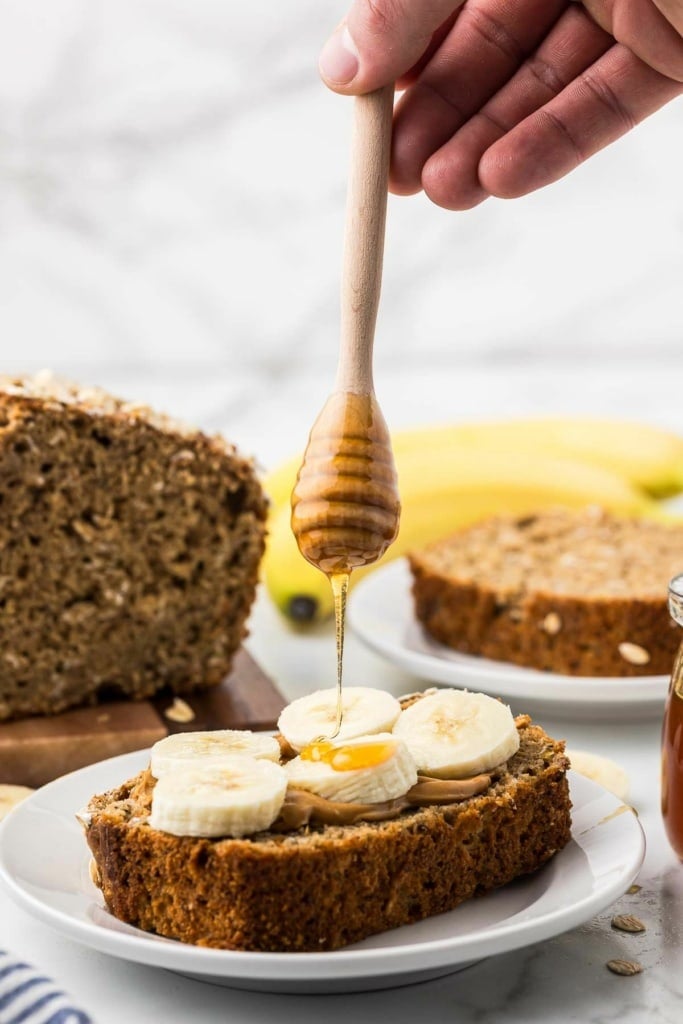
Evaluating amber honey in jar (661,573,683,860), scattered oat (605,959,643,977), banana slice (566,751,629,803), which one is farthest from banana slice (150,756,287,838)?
banana slice (566,751,629,803)

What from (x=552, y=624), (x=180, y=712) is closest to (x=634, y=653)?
(x=552, y=624)

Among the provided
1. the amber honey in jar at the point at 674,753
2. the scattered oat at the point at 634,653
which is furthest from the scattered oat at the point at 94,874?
the scattered oat at the point at 634,653

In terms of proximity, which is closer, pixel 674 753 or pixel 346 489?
pixel 346 489

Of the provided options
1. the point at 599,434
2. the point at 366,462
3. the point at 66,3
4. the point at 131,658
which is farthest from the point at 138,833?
the point at 66,3

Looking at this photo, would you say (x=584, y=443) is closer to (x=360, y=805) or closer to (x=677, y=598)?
(x=677, y=598)

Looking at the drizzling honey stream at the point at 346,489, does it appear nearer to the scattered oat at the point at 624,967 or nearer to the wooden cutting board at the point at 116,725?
the scattered oat at the point at 624,967

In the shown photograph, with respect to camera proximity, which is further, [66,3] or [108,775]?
[66,3]

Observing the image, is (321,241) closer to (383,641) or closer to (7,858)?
(383,641)
